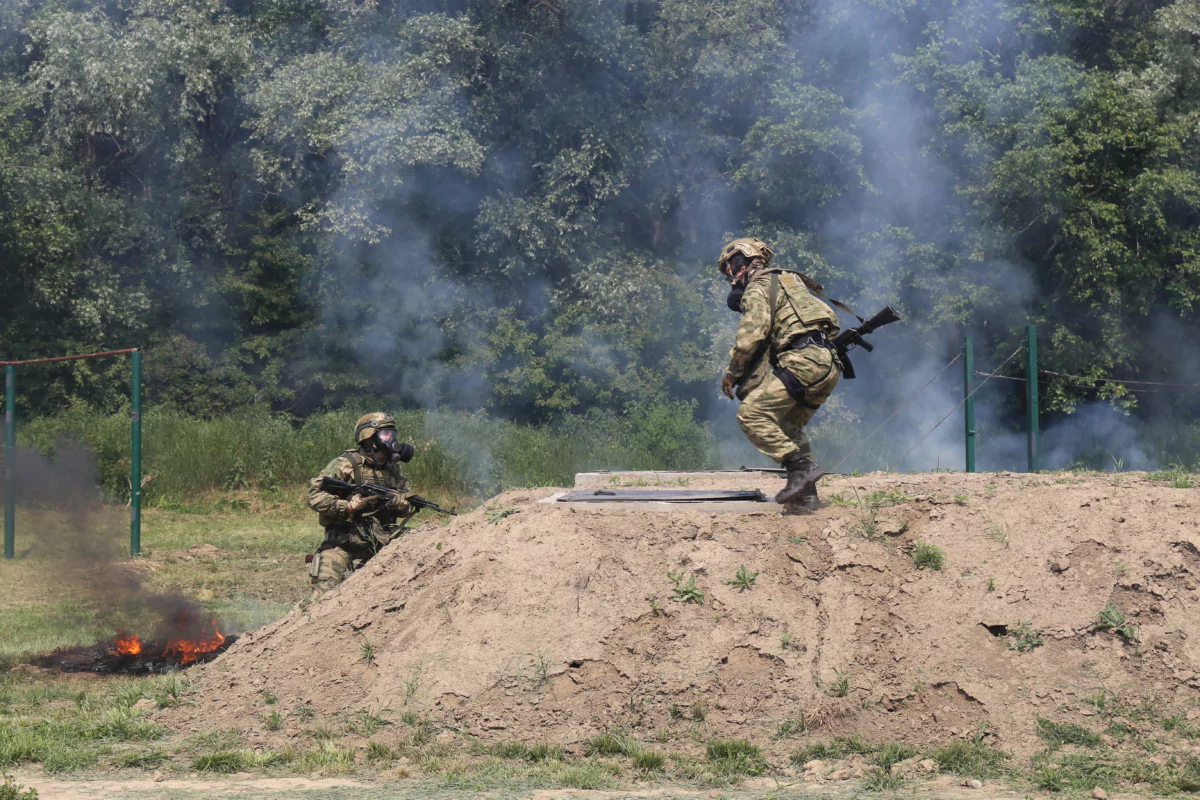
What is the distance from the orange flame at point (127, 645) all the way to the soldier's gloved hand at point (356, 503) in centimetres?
176

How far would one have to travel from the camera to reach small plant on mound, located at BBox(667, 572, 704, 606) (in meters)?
7.12

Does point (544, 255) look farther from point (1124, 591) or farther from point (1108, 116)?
point (1124, 591)

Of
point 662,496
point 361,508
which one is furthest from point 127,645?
point 662,496

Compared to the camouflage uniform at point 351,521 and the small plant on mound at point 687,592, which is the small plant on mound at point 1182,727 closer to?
the small plant on mound at point 687,592

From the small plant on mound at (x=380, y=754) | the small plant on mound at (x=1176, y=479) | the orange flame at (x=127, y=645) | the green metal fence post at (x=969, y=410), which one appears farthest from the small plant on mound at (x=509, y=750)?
the green metal fence post at (x=969, y=410)

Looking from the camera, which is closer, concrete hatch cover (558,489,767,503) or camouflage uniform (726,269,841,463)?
camouflage uniform (726,269,841,463)

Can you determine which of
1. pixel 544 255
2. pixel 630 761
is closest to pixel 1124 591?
pixel 630 761

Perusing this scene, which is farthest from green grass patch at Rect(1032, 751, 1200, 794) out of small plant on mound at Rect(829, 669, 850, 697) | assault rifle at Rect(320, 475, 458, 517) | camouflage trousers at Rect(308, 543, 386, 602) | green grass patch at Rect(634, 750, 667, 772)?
camouflage trousers at Rect(308, 543, 386, 602)

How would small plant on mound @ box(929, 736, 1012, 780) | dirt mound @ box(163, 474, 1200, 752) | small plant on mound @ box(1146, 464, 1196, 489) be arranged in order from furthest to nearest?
small plant on mound @ box(1146, 464, 1196, 489) → dirt mound @ box(163, 474, 1200, 752) → small plant on mound @ box(929, 736, 1012, 780)

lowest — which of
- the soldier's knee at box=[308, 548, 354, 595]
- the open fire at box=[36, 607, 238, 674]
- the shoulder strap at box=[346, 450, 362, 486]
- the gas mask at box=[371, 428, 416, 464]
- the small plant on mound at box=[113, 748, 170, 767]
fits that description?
the small plant on mound at box=[113, 748, 170, 767]

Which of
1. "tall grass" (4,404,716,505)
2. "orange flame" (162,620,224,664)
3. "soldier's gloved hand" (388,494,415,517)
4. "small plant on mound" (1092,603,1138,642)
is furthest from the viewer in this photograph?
"tall grass" (4,404,716,505)

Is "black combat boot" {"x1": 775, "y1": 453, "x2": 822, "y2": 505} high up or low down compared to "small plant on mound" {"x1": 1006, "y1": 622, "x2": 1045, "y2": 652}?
up

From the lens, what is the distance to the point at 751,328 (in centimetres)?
761

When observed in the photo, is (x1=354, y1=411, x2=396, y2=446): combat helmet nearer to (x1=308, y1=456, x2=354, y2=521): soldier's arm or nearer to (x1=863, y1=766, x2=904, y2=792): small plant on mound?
(x1=308, y1=456, x2=354, y2=521): soldier's arm
